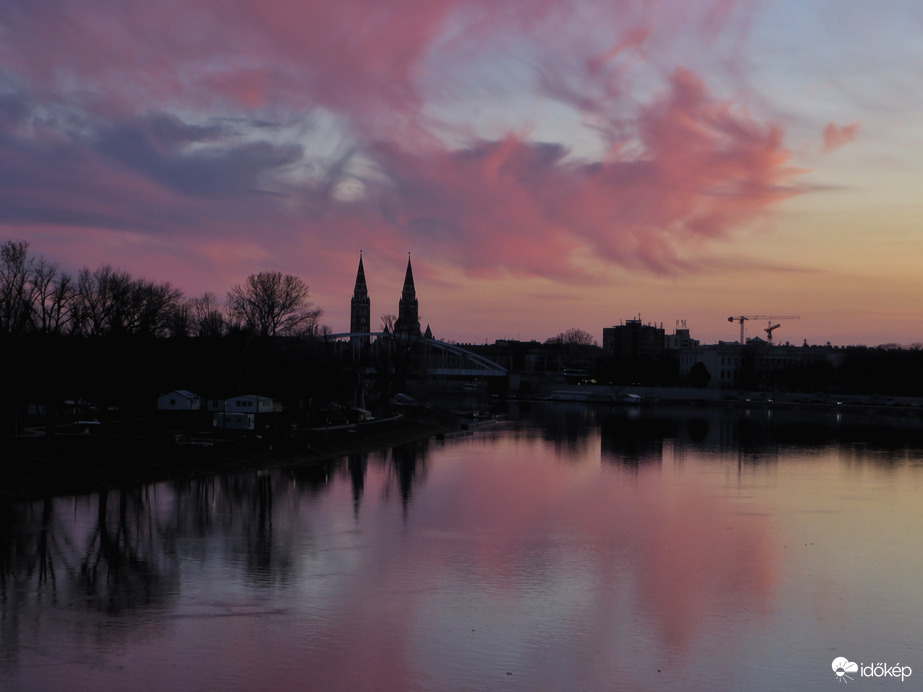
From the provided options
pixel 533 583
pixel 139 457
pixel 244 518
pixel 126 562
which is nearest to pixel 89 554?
pixel 126 562

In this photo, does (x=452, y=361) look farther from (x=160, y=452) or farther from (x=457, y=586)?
(x=457, y=586)

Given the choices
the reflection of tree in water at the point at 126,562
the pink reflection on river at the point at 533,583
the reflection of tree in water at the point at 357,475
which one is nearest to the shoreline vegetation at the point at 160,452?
the reflection of tree in water at the point at 357,475

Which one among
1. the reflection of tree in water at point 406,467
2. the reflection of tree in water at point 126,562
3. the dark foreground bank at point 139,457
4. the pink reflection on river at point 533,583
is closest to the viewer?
the pink reflection on river at point 533,583

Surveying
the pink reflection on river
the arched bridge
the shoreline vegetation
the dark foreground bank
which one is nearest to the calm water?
the pink reflection on river

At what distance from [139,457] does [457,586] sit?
60.0ft

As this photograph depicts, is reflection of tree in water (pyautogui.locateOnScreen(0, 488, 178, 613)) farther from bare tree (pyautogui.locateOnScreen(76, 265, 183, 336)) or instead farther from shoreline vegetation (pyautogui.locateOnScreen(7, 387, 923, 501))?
bare tree (pyautogui.locateOnScreen(76, 265, 183, 336))

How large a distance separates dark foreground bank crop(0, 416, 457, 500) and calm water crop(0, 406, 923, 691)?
117 centimetres

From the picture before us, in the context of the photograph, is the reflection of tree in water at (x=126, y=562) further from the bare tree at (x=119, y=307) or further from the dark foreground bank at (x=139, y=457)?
the bare tree at (x=119, y=307)

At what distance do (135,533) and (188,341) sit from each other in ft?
129

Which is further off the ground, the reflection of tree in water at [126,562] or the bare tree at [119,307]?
the bare tree at [119,307]

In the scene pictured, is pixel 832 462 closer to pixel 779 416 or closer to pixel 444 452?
pixel 444 452

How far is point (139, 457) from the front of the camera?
109 feet

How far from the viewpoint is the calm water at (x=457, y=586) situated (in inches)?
550

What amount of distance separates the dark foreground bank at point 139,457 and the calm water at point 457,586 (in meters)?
1.17
